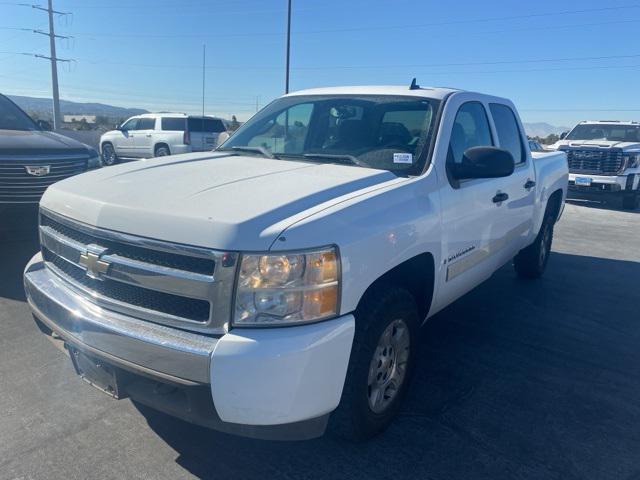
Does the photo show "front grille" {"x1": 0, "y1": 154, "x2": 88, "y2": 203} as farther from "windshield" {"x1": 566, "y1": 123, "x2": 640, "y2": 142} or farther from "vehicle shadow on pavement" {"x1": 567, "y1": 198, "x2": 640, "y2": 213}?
"windshield" {"x1": 566, "y1": 123, "x2": 640, "y2": 142}

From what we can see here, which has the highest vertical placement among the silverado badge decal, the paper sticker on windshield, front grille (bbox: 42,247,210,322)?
the paper sticker on windshield

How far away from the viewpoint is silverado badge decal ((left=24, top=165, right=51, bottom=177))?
575cm

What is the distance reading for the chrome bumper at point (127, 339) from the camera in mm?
2191

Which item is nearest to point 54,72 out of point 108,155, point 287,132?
point 108,155

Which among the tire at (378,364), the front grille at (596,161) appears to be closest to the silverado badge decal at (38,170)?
the tire at (378,364)

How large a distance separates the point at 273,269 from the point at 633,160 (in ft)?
43.6

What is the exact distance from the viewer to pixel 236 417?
86.3 inches

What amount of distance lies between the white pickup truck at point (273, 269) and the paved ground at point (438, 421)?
30 cm

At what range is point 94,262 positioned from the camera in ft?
8.42

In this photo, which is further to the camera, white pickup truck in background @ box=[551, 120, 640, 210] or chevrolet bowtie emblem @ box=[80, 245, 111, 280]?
white pickup truck in background @ box=[551, 120, 640, 210]

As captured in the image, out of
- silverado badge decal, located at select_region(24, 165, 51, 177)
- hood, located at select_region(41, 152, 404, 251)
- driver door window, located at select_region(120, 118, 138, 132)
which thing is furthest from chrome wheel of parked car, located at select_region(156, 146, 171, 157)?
hood, located at select_region(41, 152, 404, 251)

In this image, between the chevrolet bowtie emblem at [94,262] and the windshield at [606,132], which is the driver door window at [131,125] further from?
the chevrolet bowtie emblem at [94,262]

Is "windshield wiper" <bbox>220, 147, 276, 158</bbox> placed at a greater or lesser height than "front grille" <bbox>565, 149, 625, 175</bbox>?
greater

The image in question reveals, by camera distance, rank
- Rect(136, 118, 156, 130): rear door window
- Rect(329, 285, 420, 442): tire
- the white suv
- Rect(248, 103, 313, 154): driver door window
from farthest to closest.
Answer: Rect(136, 118, 156, 130): rear door window, the white suv, Rect(248, 103, 313, 154): driver door window, Rect(329, 285, 420, 442): tire
